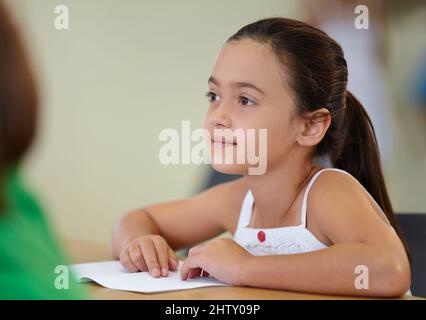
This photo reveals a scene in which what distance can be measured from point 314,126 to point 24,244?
60cm

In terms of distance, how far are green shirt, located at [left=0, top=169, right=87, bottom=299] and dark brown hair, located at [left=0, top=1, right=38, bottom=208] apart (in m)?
0.04

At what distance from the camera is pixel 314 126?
1.11 metres

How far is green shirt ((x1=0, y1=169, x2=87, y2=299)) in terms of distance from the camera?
24.6 inches

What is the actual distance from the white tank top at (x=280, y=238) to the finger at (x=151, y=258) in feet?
0.61

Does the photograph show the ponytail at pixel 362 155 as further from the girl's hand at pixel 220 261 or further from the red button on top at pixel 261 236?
the girl's hand at pixel 220 261

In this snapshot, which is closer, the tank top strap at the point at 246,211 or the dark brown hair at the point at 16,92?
the dark brown hair at the point at 16,92

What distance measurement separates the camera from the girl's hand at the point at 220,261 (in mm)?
920

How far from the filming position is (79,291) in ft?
3.07

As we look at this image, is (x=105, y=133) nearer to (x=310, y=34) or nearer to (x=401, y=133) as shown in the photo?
(x=310, y=34)

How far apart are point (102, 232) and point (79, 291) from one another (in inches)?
13.4

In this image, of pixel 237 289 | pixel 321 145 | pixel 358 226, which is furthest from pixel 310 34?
pixel 237 289

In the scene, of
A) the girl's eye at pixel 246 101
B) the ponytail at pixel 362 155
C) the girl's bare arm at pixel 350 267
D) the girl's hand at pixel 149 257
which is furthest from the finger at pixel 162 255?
the ponytail at pixel 362 155

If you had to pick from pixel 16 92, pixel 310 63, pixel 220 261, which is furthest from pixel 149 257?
pixel 16 92

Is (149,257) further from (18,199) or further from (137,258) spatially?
(18,199)
